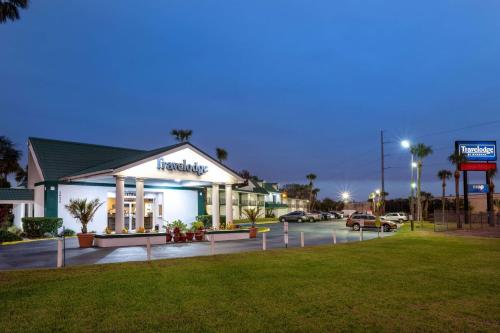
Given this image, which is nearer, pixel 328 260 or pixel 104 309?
pixel 104 309

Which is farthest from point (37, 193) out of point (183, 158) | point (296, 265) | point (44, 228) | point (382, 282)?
point (382, 282)

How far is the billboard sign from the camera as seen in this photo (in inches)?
1844

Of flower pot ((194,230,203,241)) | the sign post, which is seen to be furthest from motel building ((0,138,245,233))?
the sign post

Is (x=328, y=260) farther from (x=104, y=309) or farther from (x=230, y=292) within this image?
(x=104, y=309)

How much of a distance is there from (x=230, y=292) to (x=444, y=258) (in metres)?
10.1

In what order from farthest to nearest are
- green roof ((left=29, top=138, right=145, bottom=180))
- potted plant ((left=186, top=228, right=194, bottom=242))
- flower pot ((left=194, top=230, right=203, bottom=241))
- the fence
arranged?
the fence → green roof ((left=29, top=138, right=145, bottom=180)) → flower pot ((left=194, top=230, right=203, bottom=241)) → potted plant ((left=186, top=228, right=194, bottom=242))

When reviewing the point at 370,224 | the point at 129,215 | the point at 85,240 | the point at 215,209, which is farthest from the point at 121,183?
the point at 370,224

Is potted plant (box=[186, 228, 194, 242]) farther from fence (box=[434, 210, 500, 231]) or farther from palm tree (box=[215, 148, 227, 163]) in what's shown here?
palm tree (box=[215, 148, 227, 163])

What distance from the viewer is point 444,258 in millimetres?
16172

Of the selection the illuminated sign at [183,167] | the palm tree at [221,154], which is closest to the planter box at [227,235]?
the illuminated sign at [183,167]

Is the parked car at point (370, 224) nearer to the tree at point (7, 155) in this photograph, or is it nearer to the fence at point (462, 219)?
the fence at point (462, 219)

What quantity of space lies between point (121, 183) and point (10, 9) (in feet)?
31.8

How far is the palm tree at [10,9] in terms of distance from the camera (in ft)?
51.3

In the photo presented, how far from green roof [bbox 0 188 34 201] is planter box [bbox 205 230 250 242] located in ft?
47.3
